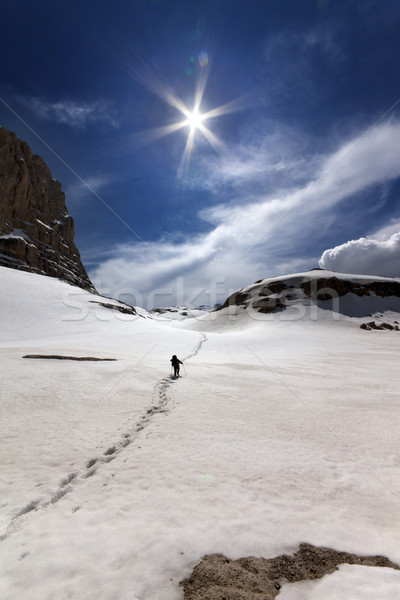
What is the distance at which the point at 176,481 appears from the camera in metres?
5.26

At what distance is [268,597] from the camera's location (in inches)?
119

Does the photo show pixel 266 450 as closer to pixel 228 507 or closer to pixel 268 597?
pixel 228 507

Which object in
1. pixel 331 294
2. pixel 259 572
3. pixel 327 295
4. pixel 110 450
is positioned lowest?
pixel 110 450

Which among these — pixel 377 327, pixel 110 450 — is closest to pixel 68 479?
pixel 110 450

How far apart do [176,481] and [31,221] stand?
566 feet

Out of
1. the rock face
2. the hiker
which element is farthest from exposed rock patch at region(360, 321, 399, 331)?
the rock face

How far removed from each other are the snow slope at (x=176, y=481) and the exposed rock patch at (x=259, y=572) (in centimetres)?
13

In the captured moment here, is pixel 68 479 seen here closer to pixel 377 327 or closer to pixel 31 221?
pixel 377 327

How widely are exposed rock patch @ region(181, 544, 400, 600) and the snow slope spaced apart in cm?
13

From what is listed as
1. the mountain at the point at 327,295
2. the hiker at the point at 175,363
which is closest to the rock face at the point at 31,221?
the mountain at the point at 327,295

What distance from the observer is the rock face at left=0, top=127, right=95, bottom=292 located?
11788 centimetres

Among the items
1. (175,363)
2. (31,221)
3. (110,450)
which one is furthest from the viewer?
(31,221)

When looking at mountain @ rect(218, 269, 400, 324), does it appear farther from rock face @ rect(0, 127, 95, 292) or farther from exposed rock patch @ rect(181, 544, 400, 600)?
rock face @ rect(0, 127, 95, 292)

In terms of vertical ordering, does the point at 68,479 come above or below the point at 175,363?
below
